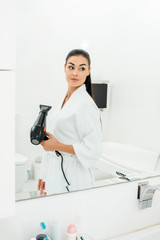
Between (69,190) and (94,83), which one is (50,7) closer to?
(94,83)

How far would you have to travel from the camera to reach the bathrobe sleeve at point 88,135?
1017 millimetres

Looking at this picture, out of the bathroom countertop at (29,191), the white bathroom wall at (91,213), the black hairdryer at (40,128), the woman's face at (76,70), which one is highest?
the woman's face at (76,70)

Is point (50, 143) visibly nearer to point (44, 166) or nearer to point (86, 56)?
point (44, 166)

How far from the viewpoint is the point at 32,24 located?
90 cm

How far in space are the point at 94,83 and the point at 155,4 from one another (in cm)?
52

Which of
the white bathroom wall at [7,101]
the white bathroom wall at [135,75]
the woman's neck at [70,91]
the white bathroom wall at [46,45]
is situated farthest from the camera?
the white bathroom wall at [135,75]

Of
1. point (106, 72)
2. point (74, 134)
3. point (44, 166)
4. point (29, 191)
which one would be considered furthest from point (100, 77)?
point (29, 191)

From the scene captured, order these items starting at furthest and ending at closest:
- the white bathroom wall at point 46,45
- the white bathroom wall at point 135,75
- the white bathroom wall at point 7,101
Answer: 1. the white bathroom wall at point 135,75
2. the white bathroom wall at point 46,45
3. the white bathroom wall at point 7,101

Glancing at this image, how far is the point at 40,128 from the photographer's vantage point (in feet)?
3.14

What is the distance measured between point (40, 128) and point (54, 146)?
3.8 inches

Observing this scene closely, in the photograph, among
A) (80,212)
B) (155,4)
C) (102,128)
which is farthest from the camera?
(155,4)

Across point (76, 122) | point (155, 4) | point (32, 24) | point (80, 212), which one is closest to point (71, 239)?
point (80, 212)

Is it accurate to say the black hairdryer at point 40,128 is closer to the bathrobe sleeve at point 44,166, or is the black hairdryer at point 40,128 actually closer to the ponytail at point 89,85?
the bathrobe sleeve at point 44,166

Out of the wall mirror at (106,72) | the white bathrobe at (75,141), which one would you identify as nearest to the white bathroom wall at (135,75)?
the wall mirror at (106,72)
